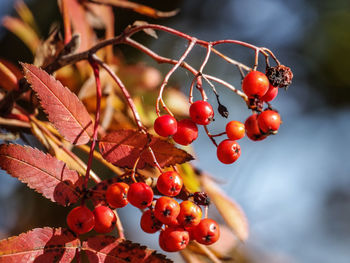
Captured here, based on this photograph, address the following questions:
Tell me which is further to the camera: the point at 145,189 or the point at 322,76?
the point at 322,76

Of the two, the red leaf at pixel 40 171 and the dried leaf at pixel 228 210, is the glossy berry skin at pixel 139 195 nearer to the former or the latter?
the red leaf at pixel 40 171

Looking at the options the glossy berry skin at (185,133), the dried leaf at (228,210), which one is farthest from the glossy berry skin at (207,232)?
the dried leaf at (228,210)

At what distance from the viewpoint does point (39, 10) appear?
142 cm

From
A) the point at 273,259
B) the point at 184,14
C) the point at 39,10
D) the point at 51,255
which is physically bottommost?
the point at 51,255

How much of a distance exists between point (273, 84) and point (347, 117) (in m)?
2.34

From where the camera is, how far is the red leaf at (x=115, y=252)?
1.67 ft

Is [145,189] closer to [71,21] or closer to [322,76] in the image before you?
[71,21]

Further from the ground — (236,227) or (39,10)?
(39,10)

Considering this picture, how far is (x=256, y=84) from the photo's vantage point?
0.53 meters

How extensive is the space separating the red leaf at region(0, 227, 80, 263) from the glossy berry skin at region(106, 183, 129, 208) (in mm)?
74

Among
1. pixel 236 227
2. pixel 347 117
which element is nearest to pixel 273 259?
pixel 347 117

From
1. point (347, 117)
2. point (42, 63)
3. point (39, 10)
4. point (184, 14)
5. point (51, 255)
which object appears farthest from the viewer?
point (347, 117)

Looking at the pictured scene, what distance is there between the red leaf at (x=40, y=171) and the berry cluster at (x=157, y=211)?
0.03 meters

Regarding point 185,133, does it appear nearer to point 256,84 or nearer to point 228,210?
point 256,84
